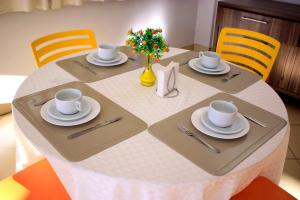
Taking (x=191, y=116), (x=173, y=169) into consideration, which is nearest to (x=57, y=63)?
(x=191, y=116)

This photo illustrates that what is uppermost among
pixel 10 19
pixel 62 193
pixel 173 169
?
pixel 10 19

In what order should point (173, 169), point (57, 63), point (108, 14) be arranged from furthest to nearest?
1. point (108, 14)
2. point (57, 63)
3. point (173, 169)

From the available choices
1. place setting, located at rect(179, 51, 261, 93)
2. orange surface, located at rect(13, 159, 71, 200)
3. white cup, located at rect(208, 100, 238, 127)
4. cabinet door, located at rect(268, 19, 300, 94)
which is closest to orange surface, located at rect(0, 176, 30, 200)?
orange surface, located at rect(13, 159, 71, 200)

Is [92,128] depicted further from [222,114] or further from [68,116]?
[222,114]

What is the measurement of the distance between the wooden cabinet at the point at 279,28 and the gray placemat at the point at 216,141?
1610 millimetres

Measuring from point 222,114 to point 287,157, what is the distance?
4.52 ft

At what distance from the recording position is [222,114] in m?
0.96

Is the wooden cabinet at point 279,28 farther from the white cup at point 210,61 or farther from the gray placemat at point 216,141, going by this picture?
the gray placemat at point 216,141

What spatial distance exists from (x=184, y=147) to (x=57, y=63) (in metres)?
0.79

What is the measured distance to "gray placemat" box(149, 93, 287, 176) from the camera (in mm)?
871

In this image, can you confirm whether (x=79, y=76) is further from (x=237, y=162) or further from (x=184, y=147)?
(x=237, y=162)

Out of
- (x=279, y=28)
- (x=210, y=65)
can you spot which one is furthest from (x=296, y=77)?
(x=210, y=65)

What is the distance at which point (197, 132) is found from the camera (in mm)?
989

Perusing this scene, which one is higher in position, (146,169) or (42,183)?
(146,169)
